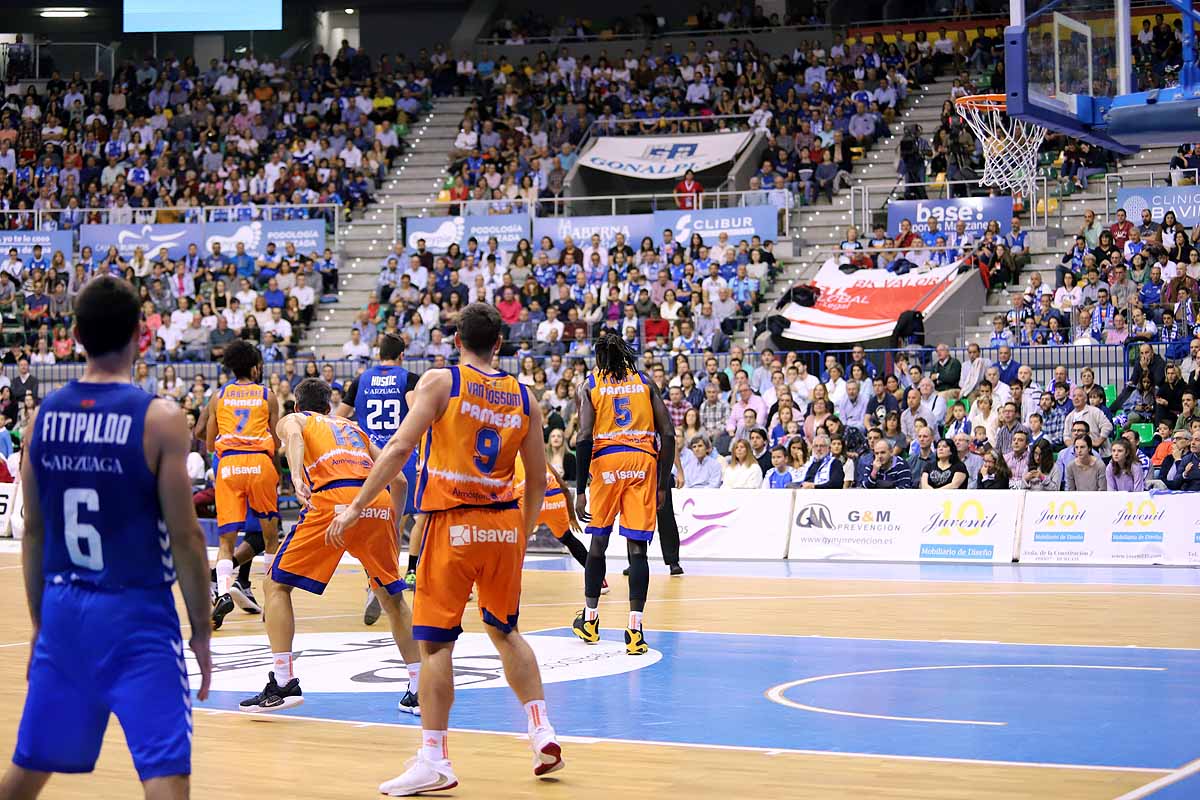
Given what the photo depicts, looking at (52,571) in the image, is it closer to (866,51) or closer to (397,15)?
(866,51)

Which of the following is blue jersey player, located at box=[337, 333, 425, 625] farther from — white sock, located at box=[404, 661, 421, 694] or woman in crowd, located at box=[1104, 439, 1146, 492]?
woman in crowd, located at box=[1104, 439, 1146, 492]

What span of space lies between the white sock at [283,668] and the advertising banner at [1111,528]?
11284 mm

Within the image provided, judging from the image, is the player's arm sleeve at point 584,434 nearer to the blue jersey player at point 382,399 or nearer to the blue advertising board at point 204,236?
the blue jersey player at point 382,399

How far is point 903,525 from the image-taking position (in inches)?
732

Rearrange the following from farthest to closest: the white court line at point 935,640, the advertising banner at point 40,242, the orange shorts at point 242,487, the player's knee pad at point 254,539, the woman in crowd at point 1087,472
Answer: the advertising banner at point 40,242 < the woman in crowd at point 1087,472 < the player's knee pad at point 254,539 < the orange shorts at point 242,487 < the white court line at point 935,640

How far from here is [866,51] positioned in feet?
107

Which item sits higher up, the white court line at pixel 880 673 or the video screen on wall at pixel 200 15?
the video screen on wall at pixel 200 15

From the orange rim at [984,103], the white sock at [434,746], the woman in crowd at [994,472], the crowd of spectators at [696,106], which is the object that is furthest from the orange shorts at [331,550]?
the crowd of spectators at [696,106]

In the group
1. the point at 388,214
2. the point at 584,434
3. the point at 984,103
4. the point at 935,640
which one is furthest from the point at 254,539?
the point at 388,214

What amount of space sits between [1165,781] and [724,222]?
846 inches

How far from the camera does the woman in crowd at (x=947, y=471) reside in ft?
61.0

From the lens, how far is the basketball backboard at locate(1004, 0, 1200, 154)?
11.4 metres

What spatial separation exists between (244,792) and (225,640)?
5.41 meters


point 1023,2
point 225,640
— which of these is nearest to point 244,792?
point 225,640
